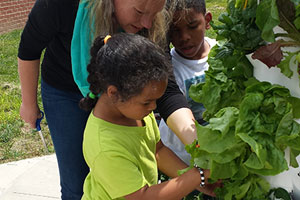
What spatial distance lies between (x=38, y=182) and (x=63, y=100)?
1.65m

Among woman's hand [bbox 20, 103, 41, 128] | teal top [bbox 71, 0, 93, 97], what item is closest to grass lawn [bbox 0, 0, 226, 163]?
woman's hand [bbox 20, 103, 41, 128]

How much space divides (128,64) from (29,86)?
0.90 m

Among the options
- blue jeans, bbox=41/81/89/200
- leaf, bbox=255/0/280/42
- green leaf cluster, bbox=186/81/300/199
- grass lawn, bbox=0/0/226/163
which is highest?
leaf, bbox=255/0/280/42

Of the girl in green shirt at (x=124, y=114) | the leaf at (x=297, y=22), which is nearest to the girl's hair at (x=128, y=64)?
the girl in green shirt at (x=124, y=114)

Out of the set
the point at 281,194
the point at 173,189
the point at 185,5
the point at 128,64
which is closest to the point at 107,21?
the point at 128,64

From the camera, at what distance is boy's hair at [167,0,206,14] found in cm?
225

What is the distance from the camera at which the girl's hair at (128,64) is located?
1.64m

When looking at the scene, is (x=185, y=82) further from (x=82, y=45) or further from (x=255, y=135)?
(x=255, y=135)

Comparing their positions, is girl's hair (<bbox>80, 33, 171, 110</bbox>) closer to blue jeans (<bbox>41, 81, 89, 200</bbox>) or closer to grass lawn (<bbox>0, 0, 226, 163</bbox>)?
blue jeans (<bbox>41, 81, 89, 200</bbox>)

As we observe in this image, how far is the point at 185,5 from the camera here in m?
2.31

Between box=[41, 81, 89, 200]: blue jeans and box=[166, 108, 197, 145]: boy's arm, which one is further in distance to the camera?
box=[41, 81, 89, 200]: blue jeans

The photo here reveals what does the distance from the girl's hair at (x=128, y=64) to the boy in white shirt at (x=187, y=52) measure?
0.64m

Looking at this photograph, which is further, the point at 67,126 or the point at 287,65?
the point at 67,126

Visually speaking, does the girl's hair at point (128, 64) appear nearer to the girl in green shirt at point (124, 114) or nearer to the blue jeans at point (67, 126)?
the girl in green shirt at point (124, 114)
